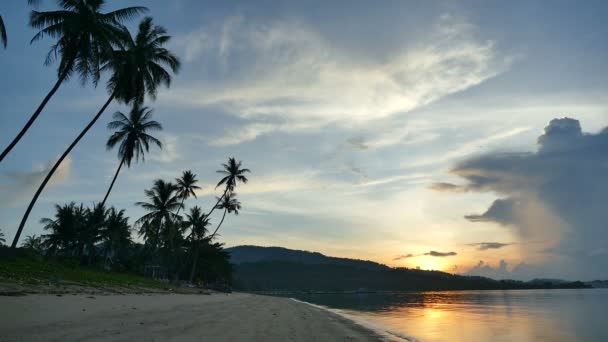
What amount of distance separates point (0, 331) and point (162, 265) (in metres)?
77.3

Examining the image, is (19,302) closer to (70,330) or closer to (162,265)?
(70,330)

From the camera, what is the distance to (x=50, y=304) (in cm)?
1201

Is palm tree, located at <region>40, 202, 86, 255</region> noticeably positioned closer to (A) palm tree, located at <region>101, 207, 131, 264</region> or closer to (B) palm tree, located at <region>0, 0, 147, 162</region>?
(A) palm tree, located at <region>101, 207, 131, 264</region>

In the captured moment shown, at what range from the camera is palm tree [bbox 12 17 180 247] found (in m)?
30.9

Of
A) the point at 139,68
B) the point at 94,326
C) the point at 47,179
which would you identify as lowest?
the point at 94,326

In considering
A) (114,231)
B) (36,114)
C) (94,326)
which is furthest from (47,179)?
(114,231)

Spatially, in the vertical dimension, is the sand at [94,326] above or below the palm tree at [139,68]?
below

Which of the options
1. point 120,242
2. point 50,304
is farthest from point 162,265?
point 50,304

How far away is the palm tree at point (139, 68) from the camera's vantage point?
101 ft

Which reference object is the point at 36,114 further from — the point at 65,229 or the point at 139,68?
the point at 65,229

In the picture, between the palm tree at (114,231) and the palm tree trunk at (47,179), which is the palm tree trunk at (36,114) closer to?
the palm tree trunk at (47,179)

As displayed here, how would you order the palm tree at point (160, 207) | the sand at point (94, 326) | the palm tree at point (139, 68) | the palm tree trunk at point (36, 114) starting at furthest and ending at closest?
the palm tree at point (160, 207), the palm tree at point (139, 68), the palm tree trunk at point (36, 114), the sand at point (94, 326)

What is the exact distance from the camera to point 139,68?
107 feet

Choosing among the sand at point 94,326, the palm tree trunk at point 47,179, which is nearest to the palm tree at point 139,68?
the palm tree trunk at point 47,179
